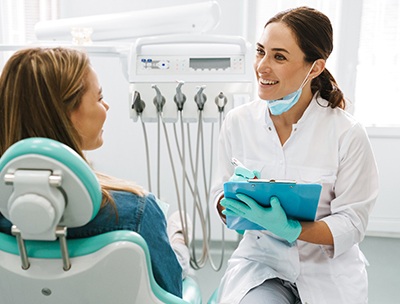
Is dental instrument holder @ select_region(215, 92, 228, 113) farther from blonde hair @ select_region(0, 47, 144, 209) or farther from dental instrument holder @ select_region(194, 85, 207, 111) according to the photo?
blonde hair @ select_region(0, 47, 144, 209)

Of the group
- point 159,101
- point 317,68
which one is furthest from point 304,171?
point 159,101

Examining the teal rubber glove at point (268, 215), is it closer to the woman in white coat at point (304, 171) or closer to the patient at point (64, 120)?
the woman in white coat at point (304, 171)

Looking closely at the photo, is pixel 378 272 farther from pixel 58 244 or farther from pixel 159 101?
pixel 58 244

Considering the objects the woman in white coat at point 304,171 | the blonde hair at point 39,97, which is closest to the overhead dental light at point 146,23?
the woman in white coat at point 304,171

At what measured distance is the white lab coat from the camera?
135 centimetres

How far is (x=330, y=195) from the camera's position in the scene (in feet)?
4.75

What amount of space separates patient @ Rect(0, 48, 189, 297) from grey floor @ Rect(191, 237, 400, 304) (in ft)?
3.90

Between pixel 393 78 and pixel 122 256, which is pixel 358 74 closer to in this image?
pixel 393 78

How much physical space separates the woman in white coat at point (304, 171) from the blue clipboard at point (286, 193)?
0.04 m

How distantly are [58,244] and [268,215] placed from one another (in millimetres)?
618

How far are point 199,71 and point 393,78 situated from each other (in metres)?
1.76

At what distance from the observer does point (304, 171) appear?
4.74 feet

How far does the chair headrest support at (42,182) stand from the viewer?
0.71 meters

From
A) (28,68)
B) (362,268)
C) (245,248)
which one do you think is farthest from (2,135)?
(362,268)
